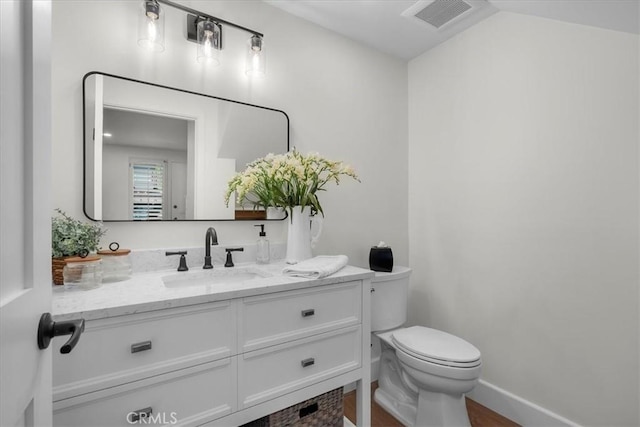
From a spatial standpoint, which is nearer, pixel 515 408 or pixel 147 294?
pixel 147 294

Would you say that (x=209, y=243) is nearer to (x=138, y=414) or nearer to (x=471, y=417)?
(x=138, y=414)

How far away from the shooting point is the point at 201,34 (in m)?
1.66

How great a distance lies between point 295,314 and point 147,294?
1.85ft

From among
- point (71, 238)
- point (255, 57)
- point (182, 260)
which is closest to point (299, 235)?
point (182, 260)

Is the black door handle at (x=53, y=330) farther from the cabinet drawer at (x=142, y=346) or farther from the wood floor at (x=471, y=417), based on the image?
the wood floor at (x=471, y=417)

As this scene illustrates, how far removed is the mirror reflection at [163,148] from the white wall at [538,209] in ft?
4.43

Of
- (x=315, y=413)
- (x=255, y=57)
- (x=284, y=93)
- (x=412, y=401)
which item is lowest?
(x=412, y=401)

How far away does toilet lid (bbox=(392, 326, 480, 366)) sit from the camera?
1542 millimetres

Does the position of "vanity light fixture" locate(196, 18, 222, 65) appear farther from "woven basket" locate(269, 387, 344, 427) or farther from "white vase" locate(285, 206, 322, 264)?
"woven basket" locate(269, 387, 344, 427)

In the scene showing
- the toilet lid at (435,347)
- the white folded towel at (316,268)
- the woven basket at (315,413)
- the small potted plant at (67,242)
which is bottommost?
the woven basket at (315,413)

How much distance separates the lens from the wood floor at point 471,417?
5.93 feet

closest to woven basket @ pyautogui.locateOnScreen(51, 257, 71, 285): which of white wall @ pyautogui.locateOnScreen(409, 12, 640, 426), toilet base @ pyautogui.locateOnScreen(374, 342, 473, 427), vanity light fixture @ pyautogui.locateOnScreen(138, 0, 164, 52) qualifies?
vanity light fixture @ pyautogui.locateOnScreen(138, 0, 164, 52)

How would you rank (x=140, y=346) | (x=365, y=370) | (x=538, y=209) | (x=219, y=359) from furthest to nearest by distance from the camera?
(x=538, y=209), (x=365, y=370), (x=219, y=359), (x=140, y=346)

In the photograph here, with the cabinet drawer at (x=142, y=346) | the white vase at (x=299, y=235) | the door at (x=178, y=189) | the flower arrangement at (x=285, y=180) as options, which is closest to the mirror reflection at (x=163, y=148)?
the door at (x=178, y=189)
